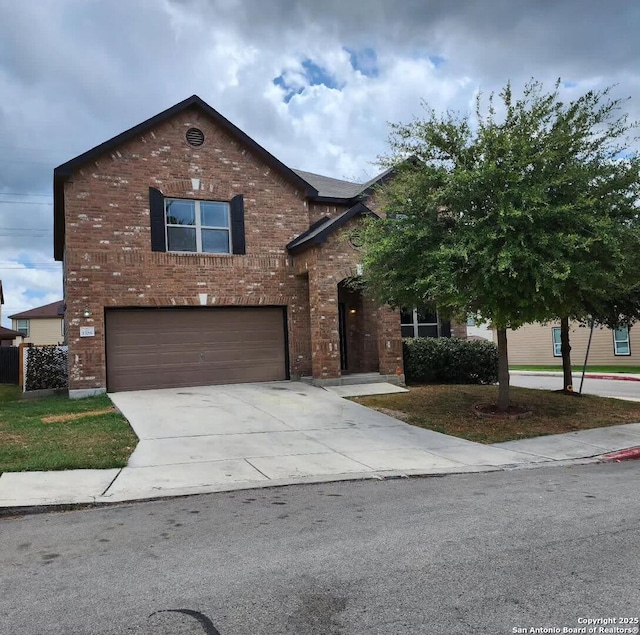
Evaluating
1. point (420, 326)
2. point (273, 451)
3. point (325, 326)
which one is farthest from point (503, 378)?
point (420, 326)

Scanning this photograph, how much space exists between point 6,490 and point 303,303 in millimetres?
11192

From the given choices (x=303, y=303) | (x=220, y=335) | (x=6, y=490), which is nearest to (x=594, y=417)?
(x=303, y=303)

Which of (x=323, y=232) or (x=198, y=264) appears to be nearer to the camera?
(x=323, y=232)

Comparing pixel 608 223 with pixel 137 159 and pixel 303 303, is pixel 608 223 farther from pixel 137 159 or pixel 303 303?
pixel 137 159

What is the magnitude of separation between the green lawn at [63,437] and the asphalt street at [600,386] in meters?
14.2

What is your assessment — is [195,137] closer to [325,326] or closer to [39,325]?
[325,326]

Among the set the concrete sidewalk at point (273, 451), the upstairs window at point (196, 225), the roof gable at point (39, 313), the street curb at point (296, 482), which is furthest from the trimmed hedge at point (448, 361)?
the roof gable at point (39, 313)

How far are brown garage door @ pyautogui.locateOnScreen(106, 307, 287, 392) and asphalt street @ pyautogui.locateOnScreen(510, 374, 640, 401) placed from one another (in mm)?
9236

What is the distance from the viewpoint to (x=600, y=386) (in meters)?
20.9

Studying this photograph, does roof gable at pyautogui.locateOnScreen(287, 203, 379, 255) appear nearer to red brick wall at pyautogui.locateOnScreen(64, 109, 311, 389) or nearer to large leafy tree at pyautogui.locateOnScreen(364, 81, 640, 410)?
red brick wall at pyautogui.locateOnScreen(64, 109, 311, 389)

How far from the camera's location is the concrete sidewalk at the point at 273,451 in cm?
693

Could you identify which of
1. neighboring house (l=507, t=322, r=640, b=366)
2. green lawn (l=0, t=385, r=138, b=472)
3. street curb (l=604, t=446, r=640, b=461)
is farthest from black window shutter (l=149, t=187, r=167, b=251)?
neighboring house (l=507, t=322, r=640, b=366)

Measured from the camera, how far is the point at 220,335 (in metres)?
16.2

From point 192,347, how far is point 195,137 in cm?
606
